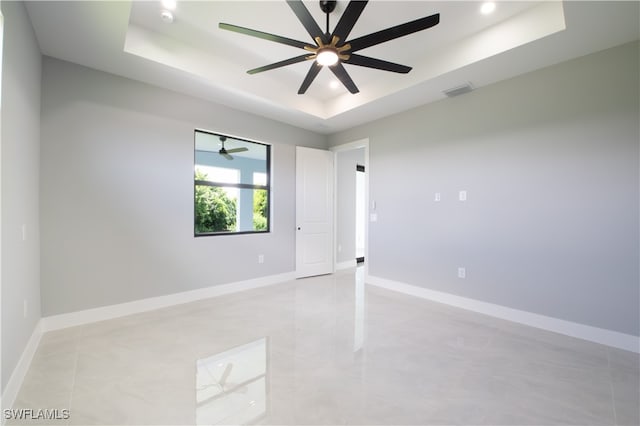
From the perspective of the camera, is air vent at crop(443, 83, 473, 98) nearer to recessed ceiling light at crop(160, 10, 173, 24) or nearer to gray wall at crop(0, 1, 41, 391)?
recessed ceiling light at crop(160, 10, 173, 24)

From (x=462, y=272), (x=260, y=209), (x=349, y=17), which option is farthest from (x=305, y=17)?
(x=462, y=272)

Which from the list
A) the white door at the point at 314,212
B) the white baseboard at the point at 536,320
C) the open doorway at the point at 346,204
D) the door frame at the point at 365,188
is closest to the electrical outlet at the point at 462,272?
the white baseboard at the point at 536,320

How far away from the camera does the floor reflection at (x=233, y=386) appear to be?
59.9 inches

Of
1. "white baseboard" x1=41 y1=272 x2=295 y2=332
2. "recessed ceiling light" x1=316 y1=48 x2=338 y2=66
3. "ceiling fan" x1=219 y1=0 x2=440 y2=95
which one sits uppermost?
"ceiling fan" x1=219 y1=0 x2=440 y2=95

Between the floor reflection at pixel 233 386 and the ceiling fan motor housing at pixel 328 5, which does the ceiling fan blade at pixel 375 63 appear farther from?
the floor reflection at pixel 233 386

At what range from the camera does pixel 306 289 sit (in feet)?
13.2

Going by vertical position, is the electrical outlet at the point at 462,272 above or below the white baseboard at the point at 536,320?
above

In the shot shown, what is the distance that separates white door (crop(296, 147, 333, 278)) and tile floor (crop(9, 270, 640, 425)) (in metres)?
1.81

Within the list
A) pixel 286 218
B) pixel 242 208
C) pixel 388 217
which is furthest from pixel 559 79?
pixel 242 208

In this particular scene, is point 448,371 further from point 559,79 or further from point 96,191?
point 96,191

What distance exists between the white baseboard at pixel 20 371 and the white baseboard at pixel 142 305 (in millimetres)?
237

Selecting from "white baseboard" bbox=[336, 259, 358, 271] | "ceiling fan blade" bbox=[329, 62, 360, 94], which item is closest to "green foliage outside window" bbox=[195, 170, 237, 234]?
"ceiling fan blade" bbox=[329, 62, 360, 94]

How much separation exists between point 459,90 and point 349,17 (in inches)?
83.1

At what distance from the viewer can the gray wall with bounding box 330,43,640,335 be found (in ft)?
7.70
